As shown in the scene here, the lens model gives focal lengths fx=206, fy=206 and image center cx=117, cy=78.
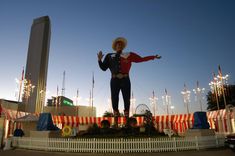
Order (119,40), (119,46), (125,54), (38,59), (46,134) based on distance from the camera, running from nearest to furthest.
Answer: (46,134)
(125,54)
(119,46)
(119,40)
(38,59)

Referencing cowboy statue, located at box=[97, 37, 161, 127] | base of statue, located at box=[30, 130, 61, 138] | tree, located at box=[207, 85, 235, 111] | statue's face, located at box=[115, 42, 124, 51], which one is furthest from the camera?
tree, located at box=[207, 85, 235, 111]

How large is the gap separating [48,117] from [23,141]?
8.30 feet

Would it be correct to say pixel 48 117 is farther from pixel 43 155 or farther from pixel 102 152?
pixel 102 152

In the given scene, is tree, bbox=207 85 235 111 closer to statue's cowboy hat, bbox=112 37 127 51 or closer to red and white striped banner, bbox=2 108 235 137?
red and white striped banner, bbox=2 108 235 137

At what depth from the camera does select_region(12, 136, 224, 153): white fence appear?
13039mm

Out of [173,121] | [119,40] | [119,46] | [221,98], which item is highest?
[119,40]

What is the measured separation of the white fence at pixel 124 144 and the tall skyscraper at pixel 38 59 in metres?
93.8

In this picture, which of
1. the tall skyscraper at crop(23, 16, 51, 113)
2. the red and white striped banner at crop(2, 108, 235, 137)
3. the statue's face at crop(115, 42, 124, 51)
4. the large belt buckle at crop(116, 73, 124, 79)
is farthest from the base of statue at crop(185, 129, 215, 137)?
the tall skyscraper at crop(23, 16, 51, 113)

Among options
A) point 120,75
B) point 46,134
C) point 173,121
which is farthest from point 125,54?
point 173,121

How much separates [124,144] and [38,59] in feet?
332

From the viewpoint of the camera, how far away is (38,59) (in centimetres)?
10475

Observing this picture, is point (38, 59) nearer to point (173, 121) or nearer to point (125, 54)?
point (173, 121)

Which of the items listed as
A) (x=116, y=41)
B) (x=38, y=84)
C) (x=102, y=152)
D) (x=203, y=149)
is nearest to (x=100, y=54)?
(x=116, y=41)

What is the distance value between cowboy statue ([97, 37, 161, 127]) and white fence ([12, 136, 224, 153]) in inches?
201
